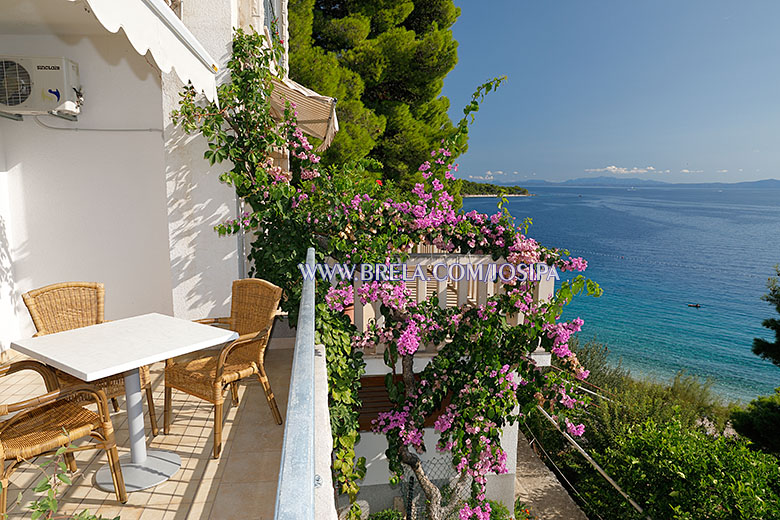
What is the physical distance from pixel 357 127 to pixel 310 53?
8.32 ft

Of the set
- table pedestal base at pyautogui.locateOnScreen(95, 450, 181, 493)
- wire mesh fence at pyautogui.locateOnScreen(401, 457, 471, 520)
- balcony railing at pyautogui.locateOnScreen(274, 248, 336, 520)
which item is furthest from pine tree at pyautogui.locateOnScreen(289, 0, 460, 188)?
balcony railing at pyautogui.locateOnScreen(274, 248, 336, 520)

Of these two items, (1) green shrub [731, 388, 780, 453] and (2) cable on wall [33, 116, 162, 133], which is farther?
(1) green shrub [731, 388, 780, 453]

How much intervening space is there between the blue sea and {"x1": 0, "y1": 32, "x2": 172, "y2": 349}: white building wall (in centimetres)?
2028

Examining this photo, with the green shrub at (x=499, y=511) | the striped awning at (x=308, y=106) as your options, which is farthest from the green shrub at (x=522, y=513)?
the striped awning at (x=308, y=106)

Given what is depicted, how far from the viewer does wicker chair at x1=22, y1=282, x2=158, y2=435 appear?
127 inches

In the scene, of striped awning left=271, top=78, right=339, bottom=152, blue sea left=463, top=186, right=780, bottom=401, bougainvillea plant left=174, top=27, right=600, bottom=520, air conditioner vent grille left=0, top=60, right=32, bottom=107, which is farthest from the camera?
blue sea left=463, top=186, right=780, bottom=401

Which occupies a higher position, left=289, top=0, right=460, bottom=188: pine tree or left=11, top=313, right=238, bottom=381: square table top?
left=289, top=0, right=460, bottom=188: pine tree

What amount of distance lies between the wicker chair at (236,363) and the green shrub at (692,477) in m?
5.28

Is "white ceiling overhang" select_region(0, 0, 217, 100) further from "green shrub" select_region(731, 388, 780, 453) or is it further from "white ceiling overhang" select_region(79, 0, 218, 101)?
"green shrub" select_region(731, 388, 780, 453)

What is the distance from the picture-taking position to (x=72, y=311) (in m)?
3.52

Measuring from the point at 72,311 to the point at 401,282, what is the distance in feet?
8.84

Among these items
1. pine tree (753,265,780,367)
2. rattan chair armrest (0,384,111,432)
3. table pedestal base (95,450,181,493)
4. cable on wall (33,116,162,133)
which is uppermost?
cable on wall (33,116,162,133)

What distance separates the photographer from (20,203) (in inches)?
189

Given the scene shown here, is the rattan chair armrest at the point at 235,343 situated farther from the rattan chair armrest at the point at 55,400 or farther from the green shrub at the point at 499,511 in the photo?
the green shrub at the point at 499,511
